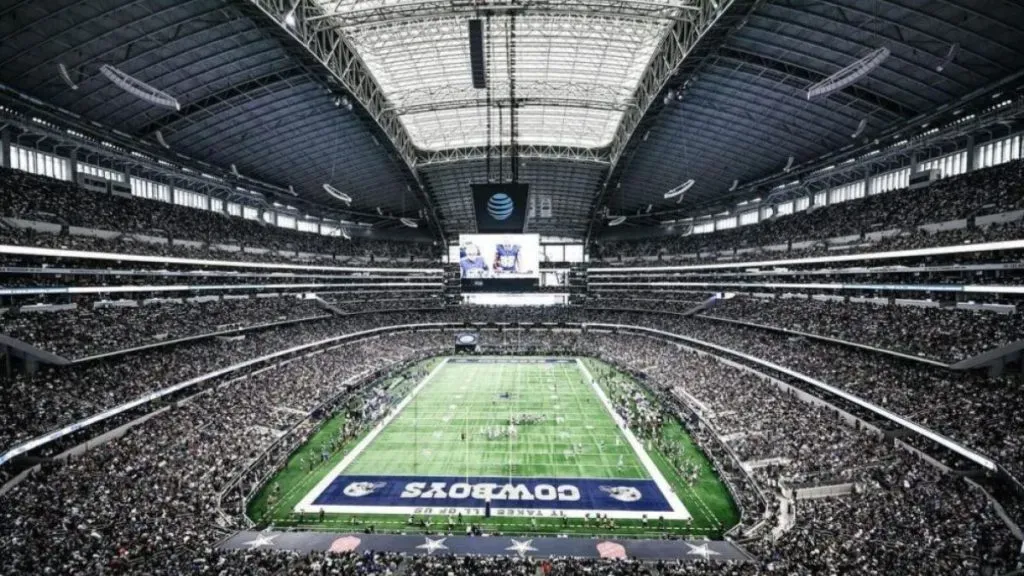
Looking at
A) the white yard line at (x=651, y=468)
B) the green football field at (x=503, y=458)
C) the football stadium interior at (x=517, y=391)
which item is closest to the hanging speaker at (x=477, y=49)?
the football stadium interior at (x=517, y=391)

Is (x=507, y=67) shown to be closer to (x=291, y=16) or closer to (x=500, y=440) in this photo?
(x=291, y=16)

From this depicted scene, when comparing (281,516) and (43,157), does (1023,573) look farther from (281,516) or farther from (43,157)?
(43,157)

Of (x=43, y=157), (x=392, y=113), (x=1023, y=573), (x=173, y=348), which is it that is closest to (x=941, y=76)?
(x=1023, y=573)

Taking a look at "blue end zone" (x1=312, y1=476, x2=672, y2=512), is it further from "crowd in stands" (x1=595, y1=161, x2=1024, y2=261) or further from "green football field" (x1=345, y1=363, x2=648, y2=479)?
"crowd in stands" (x1=595, y1=161, x2=1024, y2=261)

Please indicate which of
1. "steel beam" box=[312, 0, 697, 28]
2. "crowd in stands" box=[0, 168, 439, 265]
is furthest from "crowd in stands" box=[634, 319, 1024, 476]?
"crowd in stands" box=[0, 168, 439, 265]

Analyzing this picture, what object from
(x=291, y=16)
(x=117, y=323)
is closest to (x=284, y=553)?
(x=117, y=323)

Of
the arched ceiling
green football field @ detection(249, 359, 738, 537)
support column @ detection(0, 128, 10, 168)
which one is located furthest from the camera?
support column @ detection(0, 128, 10, 168)

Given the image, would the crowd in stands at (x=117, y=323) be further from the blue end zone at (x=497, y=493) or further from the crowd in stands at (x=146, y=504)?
the blue end zone at (x=497, y=493)
